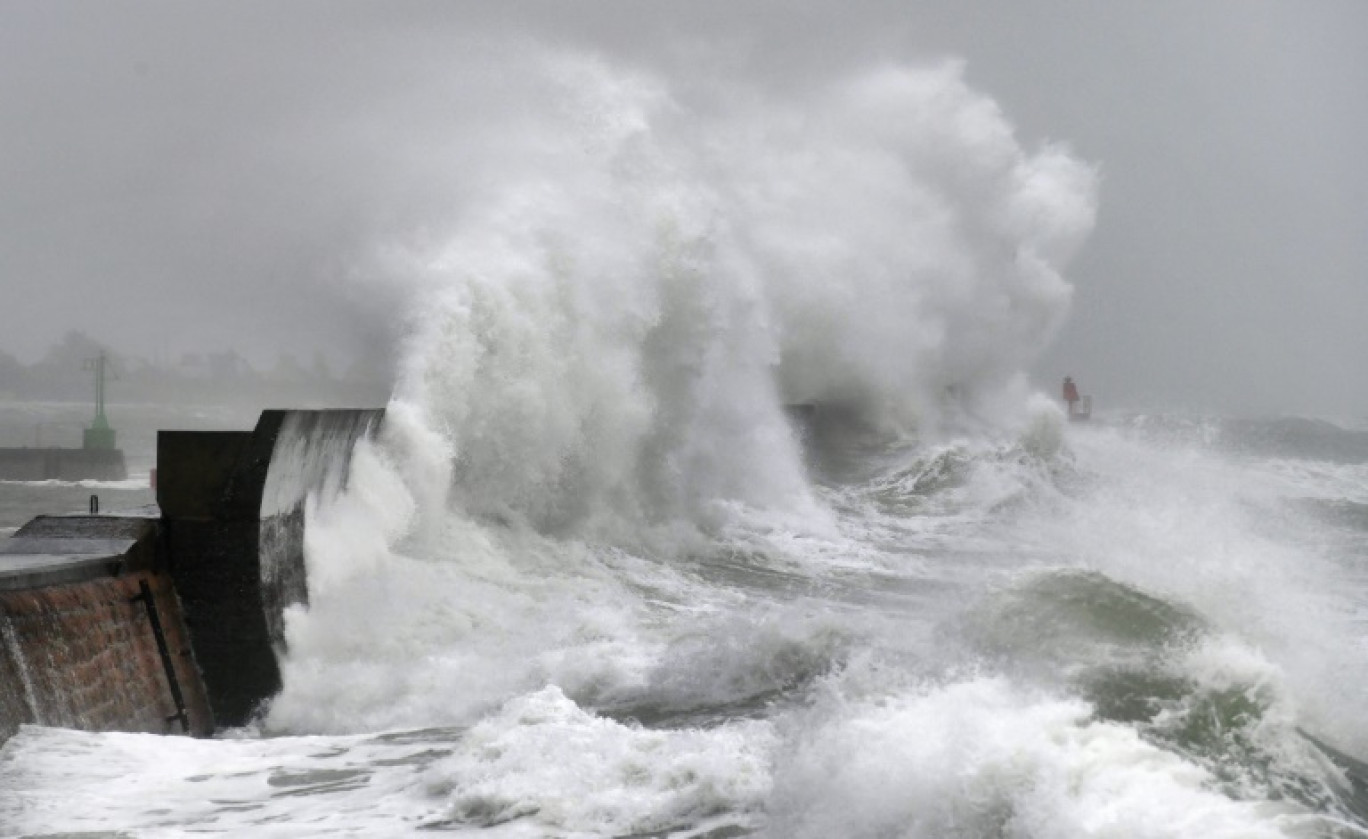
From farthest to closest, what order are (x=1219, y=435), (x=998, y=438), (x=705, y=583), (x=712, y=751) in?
1. (x=1219, y=435)
2. (x=998, y=438)
3. (x=705, y=583)
4. (x=712, y=751)

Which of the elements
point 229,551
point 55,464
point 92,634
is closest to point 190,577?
point 229,551

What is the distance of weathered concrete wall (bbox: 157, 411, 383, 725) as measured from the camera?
317 inches

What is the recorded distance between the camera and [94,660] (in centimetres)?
701

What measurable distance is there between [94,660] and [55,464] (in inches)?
993

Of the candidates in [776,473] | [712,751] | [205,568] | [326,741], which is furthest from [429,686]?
[776,473]

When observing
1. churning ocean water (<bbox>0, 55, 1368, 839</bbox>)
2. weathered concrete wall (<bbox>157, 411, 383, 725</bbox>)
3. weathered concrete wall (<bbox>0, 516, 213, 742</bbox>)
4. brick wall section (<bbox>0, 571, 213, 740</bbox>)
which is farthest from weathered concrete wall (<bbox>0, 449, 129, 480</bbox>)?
brick wall section (<bbox>0, 571, 213, 740</bbox>)

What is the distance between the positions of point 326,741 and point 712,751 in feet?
7.54

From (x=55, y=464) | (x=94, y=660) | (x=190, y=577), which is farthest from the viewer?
(x=55, y=464)

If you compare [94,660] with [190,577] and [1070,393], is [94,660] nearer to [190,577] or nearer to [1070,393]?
[190,577]

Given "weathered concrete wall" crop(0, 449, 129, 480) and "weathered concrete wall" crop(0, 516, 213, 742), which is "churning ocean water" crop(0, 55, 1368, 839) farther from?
"weathered concrete wall" crop(0, 449, 129, 480)

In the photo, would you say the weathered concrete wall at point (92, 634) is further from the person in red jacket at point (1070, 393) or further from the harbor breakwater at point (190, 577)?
the person in red jacket at point (1070, 393)

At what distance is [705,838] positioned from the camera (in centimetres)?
521

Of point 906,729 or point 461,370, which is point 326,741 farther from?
point 461,370

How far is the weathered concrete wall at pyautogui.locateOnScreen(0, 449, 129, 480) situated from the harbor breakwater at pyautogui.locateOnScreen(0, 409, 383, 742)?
23.2m
